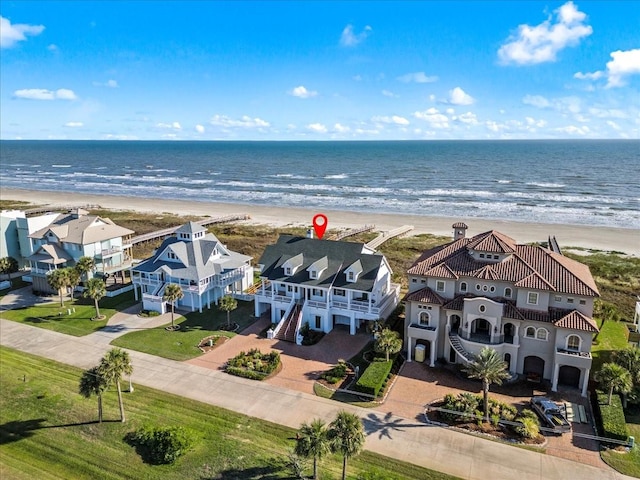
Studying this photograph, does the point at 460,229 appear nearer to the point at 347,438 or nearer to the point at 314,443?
the point at 347,438

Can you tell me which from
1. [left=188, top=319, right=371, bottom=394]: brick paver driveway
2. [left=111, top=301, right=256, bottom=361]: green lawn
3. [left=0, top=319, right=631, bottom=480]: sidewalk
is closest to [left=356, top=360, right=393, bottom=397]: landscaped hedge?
[left=0, top=319, right=631, bottom=480]: sidewalk

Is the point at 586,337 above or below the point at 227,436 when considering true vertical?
above

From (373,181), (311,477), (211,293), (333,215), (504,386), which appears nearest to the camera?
(311,477)

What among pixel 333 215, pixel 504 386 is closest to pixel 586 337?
pixel 504 386

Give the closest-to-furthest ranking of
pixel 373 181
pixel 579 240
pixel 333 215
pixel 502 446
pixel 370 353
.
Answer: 1. pixel 502 446
2. pixel 370 353
3. pixel 579 240
4. pixel 333 215
5. pixel 373 181

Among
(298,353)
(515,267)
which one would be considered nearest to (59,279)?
(298,353)

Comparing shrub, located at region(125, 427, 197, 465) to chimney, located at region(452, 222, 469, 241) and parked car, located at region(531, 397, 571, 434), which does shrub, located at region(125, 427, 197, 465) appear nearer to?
parked car, located at region(531, 397, 571, 434)

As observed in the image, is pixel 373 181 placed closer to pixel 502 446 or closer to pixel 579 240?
pixel 579 240

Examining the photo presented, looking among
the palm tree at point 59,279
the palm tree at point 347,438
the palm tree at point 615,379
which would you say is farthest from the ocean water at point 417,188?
the palm tree at point 347,438
